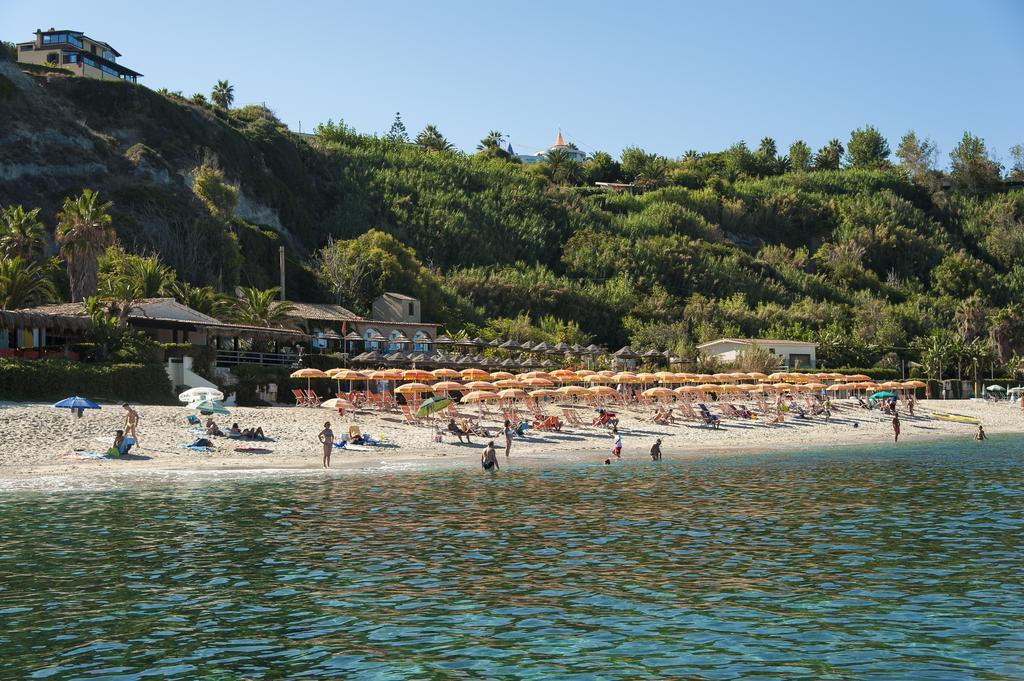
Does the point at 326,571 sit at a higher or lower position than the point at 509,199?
lower

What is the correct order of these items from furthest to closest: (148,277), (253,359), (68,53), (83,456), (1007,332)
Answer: (68,53) < (1007,332) < (148,277) < (253,359) < (83,456)

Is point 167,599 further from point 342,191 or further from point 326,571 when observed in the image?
point 342,191

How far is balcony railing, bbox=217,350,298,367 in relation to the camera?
46062mm

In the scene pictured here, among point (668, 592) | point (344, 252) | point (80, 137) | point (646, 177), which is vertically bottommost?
point (668, 592)

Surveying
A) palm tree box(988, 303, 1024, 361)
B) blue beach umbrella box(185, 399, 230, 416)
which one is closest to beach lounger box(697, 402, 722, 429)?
blue beach umbrella box(185, 399, 230, 416)


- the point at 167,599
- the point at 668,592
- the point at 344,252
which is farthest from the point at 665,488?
the point at 344,252

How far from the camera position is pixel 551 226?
103125 millimetres

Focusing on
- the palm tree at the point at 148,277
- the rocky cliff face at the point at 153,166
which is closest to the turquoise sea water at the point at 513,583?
the palm tree at the point at 148,277

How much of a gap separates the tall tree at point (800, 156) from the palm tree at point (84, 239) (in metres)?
111

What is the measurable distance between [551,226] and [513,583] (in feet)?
293

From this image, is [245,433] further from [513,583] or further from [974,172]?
[974,172]

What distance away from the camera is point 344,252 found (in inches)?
2980

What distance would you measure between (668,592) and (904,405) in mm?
46756

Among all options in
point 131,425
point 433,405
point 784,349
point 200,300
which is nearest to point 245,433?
point 131,425
